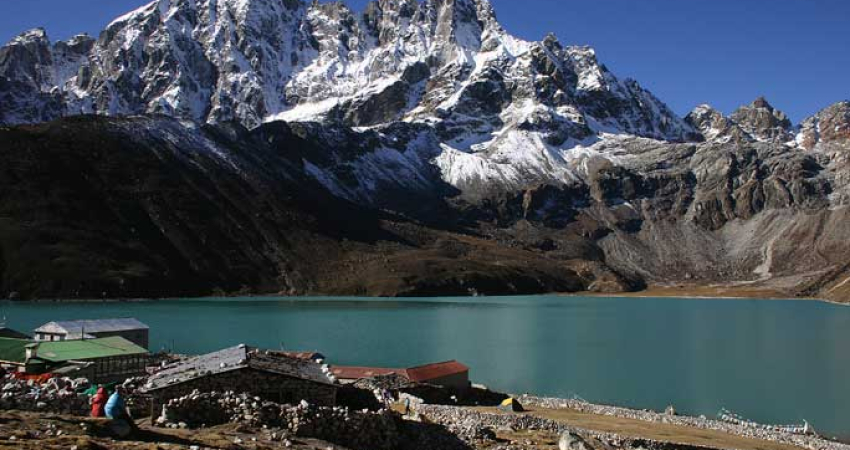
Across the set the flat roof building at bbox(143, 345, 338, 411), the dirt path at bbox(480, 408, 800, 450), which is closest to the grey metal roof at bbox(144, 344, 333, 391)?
the flat roof building at bbox(143, 345, 338, 411)

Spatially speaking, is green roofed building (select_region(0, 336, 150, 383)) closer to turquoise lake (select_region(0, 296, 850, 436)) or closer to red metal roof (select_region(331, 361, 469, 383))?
red metal roof (select_region(331, 361, 469, 383))

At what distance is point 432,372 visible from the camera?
6256 centimetres

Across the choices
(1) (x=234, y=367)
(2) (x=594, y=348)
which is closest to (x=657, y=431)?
(1) (x=234, y=367)

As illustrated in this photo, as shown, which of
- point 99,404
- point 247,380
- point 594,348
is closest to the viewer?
point 99,404

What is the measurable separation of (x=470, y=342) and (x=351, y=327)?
3133 cm

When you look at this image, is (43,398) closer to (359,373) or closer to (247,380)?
(247,380)

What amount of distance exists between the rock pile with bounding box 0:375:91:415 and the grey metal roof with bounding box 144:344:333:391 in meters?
2.84

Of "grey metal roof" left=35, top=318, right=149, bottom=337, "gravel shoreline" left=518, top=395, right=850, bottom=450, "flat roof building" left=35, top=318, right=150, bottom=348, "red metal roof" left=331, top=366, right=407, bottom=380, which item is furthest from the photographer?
"grey metal roof" left=35, top=318, right=149, bottom=337

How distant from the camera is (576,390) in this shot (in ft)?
258

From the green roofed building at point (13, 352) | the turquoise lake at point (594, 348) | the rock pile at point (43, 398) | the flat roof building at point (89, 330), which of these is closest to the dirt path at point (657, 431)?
the turquoise lake at point (594, 348)

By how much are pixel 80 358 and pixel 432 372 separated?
2678cm

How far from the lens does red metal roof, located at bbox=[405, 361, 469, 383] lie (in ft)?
196

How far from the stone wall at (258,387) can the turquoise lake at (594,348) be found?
5262cm

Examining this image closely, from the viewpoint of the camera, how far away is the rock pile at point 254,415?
21094 mm
